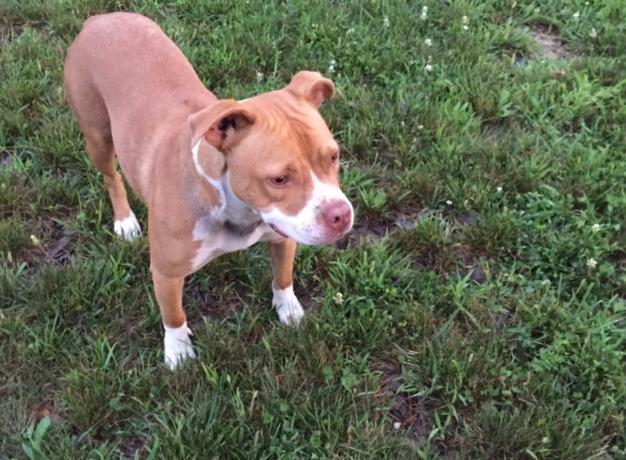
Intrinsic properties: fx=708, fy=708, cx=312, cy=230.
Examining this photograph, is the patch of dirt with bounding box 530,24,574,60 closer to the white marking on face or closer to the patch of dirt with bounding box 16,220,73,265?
the white marking on face

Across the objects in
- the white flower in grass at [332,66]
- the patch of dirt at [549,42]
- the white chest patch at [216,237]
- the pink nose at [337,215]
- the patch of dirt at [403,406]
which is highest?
the pink nose at [337,215]

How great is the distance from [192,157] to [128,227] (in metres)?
1.18

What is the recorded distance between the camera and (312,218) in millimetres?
2586

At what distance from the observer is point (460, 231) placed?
4000mm

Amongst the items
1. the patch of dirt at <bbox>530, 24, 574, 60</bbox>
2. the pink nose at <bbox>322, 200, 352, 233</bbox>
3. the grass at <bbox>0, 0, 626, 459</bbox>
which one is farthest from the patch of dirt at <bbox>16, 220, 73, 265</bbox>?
the patch of dirt at <bbox>530, 24, 574, 60</bbox>

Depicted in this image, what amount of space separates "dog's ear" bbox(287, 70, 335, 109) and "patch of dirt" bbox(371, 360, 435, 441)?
4.36 feet

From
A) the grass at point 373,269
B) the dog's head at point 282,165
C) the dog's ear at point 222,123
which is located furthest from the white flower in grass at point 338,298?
the dog's ear at point 222,123

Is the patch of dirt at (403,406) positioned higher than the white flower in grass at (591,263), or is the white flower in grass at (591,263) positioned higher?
the white flower in grass at (591,263)

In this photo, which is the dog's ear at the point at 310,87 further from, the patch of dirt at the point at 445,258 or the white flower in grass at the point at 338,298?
Result: the patch of dirt at the point at 445,258

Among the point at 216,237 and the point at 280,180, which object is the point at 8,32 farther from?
→ the point at 280,180

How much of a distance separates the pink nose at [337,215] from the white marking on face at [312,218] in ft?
0.05

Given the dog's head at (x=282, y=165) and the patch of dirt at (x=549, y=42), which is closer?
the dog's head at (x=282, y=165)

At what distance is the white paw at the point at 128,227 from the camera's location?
153 inches

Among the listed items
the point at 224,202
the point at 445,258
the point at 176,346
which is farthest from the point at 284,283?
the point at 445,258
